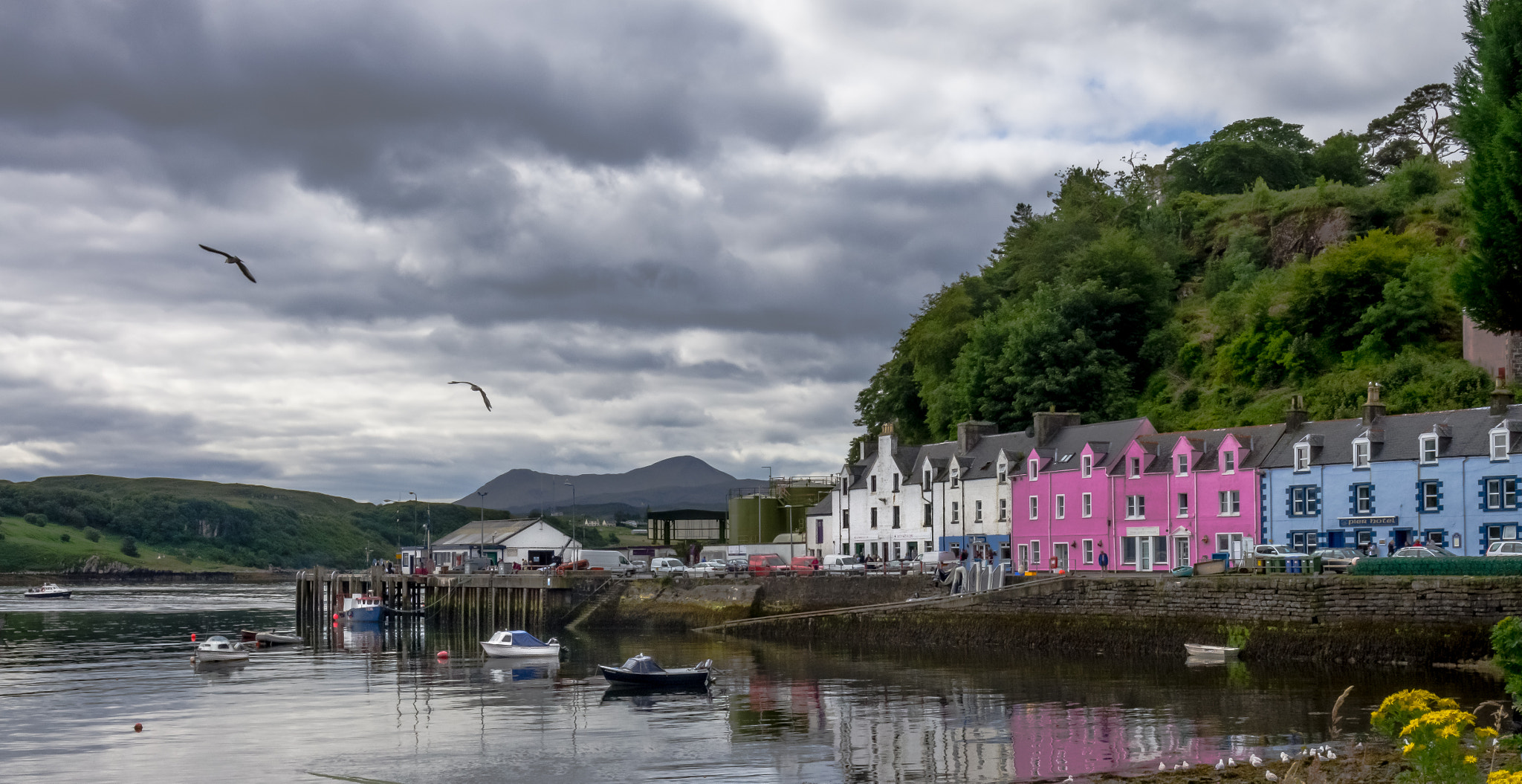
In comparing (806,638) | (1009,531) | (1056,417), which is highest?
A: (1056,417)

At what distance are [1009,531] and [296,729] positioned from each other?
1820 inches

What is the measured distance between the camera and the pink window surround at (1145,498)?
65.4 m

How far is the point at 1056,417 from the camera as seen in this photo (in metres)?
78.3

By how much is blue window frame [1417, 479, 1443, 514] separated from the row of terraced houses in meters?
0.04

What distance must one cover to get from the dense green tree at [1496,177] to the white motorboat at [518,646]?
42.0 m

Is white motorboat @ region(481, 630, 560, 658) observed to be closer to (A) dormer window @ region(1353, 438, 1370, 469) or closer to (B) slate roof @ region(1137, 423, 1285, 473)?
(B) slate roof @ region(1137, 423, 1285, 473)

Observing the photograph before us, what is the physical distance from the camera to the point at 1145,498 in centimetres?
6894

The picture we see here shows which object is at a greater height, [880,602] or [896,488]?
[896,488]

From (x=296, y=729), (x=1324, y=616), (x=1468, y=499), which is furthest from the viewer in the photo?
(x=1468, y=499)

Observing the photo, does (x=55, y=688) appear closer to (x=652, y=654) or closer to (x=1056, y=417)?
(x=652, y=654)

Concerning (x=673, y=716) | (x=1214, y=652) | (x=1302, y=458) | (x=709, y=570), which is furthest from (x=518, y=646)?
(x=1302, y=458)

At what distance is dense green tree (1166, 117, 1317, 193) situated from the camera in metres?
116

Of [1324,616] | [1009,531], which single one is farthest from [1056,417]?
[1324,616]

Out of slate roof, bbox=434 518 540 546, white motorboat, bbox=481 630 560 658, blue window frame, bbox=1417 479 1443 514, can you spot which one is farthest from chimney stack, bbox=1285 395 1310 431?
slate roof, bbox=434 518 540 546
